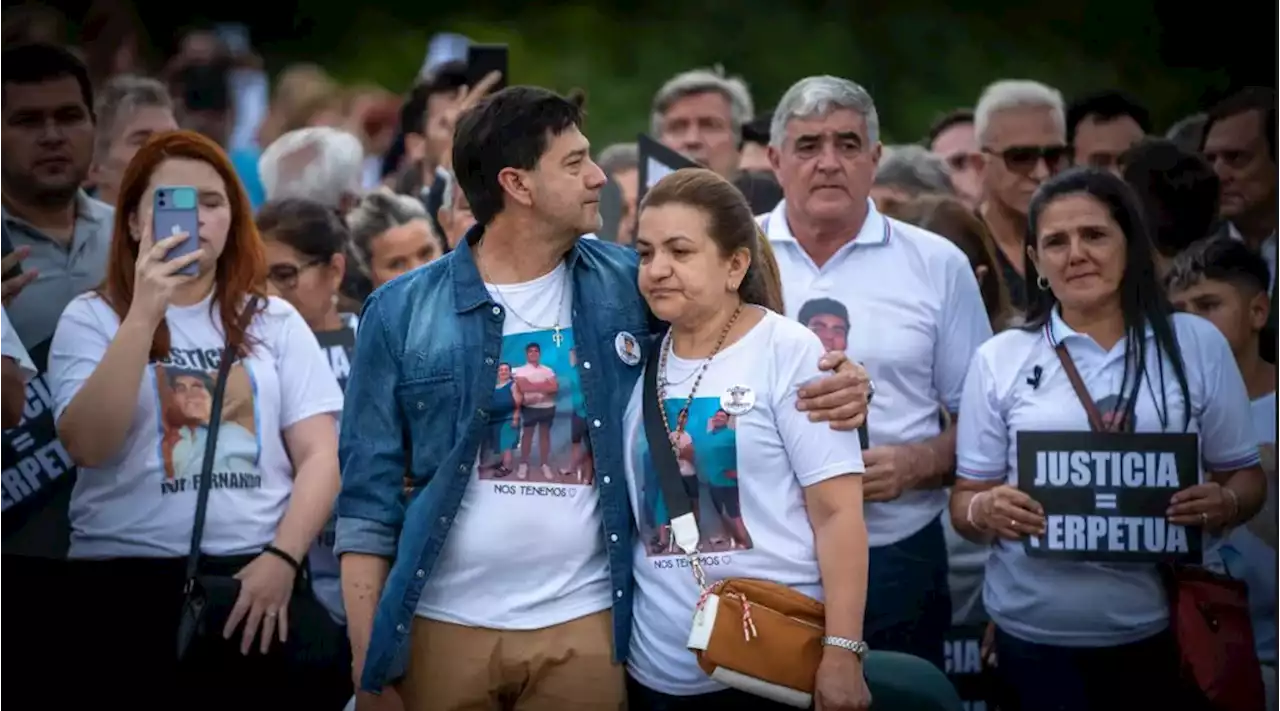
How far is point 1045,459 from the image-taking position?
3.57m

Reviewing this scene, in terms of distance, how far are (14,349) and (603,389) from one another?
155cm

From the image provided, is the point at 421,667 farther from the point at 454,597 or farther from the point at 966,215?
the point at 966,215

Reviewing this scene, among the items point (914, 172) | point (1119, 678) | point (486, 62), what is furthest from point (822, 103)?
point (1119, 678)

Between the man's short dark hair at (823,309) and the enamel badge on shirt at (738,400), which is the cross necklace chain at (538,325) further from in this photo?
the man's short dark hair at (823,309)

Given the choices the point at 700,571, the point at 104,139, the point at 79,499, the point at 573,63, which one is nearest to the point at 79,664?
the point at 79,499

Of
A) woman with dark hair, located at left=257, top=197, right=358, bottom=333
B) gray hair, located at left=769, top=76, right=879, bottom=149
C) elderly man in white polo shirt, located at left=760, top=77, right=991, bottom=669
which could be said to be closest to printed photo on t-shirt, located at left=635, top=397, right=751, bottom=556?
elderly man in white polo shirt, located at left=760, top=77, right=991, bottom=669

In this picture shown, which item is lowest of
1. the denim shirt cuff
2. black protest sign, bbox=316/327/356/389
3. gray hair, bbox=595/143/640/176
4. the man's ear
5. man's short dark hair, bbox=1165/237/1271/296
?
the denim shirt cuff

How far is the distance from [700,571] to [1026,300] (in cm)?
155

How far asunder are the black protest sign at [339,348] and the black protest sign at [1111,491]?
1683mm

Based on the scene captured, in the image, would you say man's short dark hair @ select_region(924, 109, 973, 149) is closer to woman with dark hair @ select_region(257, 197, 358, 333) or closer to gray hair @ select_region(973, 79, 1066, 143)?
gray hair @ select_region(973, 79, 1066, 143)

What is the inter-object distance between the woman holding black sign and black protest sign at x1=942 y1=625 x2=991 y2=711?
0.45 m

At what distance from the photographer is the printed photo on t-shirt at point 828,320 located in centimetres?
384

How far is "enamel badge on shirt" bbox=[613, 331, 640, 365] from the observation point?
9.95ft

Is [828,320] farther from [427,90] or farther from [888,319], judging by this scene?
[427,90]
